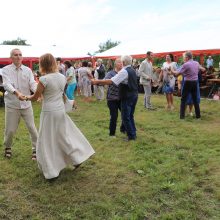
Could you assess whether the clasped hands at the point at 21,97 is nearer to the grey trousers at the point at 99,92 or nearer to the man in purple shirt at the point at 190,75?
the man in purple shirt at the point at 190,75

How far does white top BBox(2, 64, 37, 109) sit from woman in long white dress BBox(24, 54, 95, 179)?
2.04 ft

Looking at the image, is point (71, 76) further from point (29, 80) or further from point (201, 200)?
point (201, 200)

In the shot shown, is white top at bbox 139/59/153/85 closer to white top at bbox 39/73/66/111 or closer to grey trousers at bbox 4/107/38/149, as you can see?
grey trousers at bbox 4/107/38/149

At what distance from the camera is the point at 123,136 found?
282 inches

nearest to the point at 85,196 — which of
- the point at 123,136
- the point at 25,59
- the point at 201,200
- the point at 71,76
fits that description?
the point at 201,200

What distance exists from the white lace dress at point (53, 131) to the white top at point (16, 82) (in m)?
0.83

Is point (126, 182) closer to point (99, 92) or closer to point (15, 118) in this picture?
point (15, 118)

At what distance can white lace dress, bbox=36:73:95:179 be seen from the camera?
4.46 meters

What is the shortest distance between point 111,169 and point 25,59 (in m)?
14.5

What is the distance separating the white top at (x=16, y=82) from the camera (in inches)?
203

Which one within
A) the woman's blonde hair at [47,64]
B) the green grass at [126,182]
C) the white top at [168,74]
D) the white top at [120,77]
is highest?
the woman's blonde hair at [47,64]

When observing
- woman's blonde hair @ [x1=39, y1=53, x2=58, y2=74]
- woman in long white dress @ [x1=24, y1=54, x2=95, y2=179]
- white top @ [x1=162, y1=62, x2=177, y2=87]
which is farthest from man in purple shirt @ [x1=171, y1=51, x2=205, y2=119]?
woman's blonde hair @ [x1=39, y1=53, x2=58, y2=74]

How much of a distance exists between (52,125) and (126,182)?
123 centimetres

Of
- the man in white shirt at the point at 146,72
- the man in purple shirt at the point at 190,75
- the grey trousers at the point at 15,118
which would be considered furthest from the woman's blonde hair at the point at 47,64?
the man in white shirt at the point at 146,72
